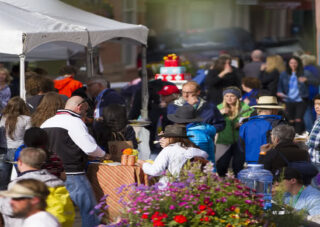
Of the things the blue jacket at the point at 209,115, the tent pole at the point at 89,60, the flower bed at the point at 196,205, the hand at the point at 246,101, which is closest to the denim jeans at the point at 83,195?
the flower bed at the point at 196,205

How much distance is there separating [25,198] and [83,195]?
8.70 ft

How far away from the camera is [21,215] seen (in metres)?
5.26

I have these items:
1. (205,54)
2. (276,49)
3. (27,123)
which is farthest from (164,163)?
(276,49)

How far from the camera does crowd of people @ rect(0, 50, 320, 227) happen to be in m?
6.38

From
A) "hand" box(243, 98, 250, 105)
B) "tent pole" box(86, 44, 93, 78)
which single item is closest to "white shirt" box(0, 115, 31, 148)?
"tent pole" box(86, 44, 93, 78)

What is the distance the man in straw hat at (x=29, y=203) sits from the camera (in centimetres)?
520

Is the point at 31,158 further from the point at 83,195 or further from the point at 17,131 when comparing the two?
the point at 17,131

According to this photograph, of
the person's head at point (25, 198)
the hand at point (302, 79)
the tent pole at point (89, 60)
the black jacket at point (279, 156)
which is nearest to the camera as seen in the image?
the person's head at point (25, 198)

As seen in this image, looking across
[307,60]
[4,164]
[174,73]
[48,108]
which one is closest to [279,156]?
[48,108]

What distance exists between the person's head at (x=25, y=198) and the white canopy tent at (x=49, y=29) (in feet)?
15.7

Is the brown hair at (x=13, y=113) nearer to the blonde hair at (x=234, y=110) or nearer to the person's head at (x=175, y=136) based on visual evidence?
the person's head at (x=175, y=136)

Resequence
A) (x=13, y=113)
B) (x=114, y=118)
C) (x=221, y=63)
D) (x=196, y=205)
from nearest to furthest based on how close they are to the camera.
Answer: (x=196, y=205) < (x=114, y=118) < (x=13, y=113) < (x=221, y=63)

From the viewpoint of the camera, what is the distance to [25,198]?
5211 mm

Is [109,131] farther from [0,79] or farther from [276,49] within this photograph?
[276,49]
